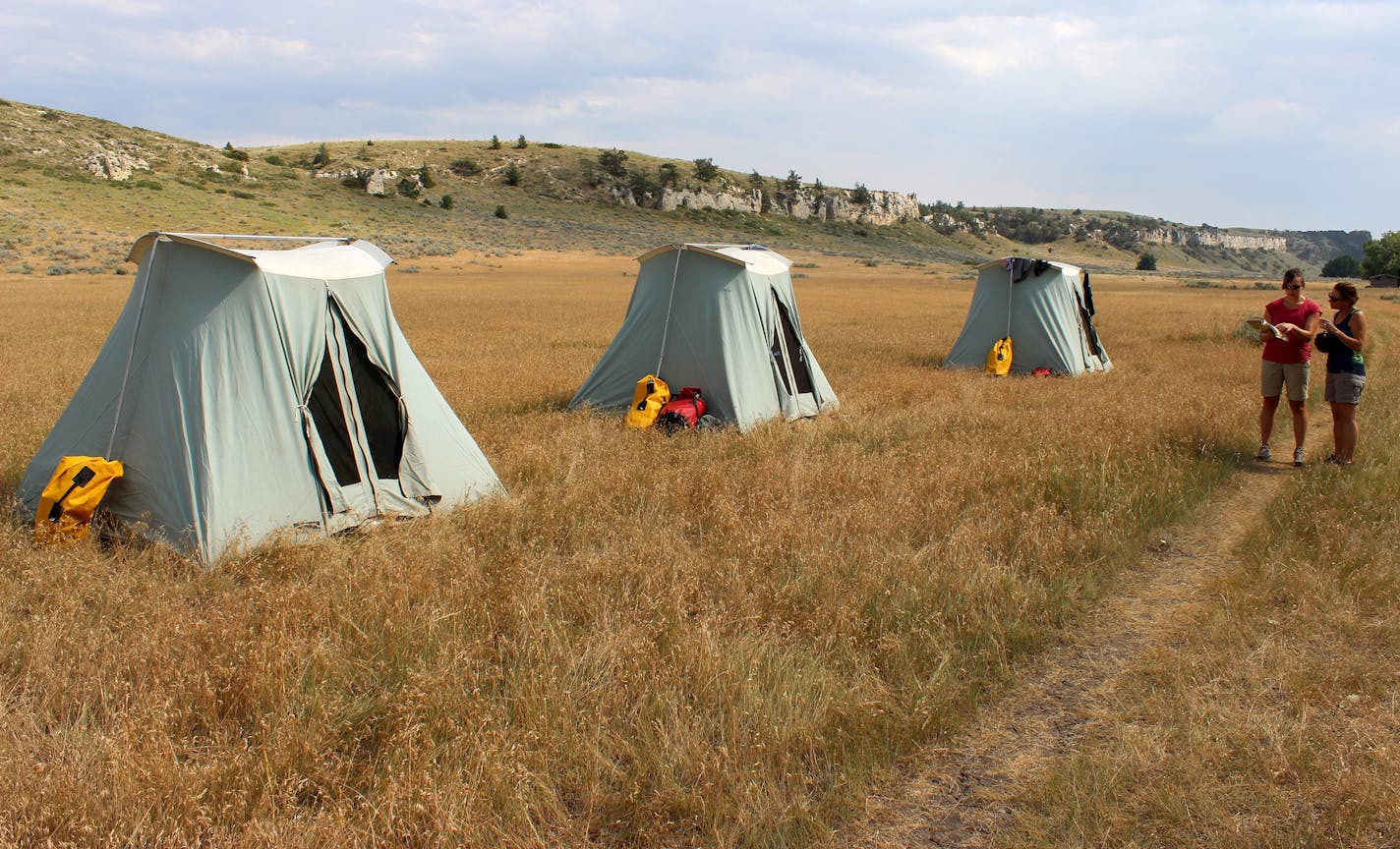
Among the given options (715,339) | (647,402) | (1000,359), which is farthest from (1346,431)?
(1000,359)

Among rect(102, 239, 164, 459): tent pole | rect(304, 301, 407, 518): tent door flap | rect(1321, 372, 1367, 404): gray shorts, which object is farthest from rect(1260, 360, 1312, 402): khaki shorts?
rect(102, 239, 164, 459): tent pole

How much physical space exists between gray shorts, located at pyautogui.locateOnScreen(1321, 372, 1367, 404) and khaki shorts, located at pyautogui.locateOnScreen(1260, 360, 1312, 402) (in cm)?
27

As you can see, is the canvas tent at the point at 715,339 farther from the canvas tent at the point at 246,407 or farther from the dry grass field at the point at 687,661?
the canvas tent at the point at 246,407

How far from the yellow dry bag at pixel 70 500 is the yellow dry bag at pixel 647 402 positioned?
5111 millimetres

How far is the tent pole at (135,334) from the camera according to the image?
19.6ft

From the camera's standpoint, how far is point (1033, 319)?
52.1 feet

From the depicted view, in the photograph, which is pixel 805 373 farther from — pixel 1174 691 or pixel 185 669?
pixel 185 669

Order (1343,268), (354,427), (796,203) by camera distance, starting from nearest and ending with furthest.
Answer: (354,427)
(1343,268)
(796,203)

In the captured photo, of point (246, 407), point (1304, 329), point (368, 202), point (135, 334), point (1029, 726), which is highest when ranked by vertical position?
point (368, 202)

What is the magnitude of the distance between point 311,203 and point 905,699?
68.9 metres

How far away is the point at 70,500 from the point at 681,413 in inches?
226

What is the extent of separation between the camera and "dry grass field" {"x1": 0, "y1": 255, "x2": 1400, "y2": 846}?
10.6 ft

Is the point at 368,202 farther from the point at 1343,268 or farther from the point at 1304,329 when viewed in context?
the point at 1343,268

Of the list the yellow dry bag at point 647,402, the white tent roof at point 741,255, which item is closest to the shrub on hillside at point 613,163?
the white tent roof at point 741,255
